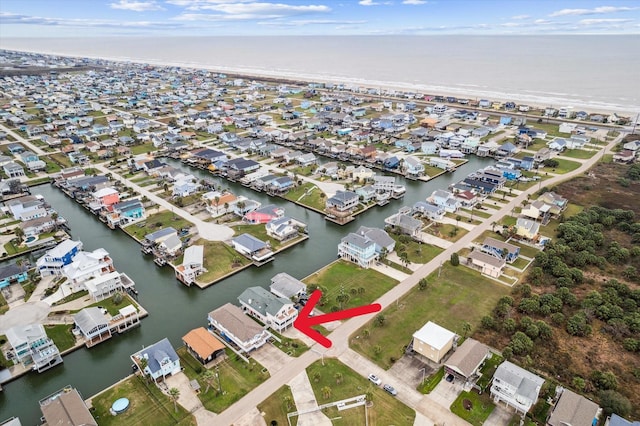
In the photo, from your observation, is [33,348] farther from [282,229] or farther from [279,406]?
[282,229]

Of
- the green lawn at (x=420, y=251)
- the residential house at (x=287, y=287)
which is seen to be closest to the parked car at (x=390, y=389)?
the residential house at (x=287, y=287)

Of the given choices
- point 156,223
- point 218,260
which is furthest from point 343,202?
point 156,223

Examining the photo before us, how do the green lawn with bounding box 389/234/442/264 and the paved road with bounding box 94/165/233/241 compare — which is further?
the paved road with bounding box 94/165/233/241

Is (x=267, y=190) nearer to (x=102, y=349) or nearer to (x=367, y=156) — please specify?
(x=367, y=156)

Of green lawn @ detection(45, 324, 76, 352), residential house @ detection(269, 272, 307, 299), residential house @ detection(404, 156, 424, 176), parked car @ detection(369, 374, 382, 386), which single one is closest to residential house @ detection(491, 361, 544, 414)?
parked car @ detection(369, 374, 382, 386)

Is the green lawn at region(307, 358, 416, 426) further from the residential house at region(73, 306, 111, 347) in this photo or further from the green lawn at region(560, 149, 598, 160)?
the green lawn at region(560, 149, 598, 160)

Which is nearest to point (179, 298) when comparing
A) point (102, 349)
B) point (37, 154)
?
point (102, 349)

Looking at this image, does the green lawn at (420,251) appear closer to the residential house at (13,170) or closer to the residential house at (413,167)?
the residential house at (413,167)
